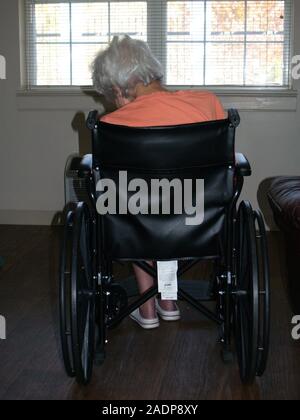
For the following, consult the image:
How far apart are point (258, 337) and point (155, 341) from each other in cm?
64

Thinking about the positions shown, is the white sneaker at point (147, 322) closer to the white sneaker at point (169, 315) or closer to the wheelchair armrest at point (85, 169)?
the white sneaker at point (169, 315)

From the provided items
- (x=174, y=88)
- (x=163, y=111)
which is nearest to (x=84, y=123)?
(x=174, y=88)

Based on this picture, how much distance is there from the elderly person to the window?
202 centimetres

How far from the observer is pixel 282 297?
125 inches

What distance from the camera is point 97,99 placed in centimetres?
447

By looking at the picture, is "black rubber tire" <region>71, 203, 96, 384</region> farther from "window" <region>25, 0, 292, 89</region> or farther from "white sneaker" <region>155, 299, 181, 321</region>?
"window" <region>25, 0, 292, 89</region>

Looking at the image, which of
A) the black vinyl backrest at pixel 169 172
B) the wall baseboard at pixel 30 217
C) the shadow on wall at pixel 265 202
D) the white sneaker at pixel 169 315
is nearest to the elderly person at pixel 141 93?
the black vinyl backrest at pixel 169 172

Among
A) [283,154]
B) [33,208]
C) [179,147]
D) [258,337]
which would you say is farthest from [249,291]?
[33,208]

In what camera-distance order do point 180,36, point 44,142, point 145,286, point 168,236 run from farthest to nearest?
point 44,142 < point 180,36 < point 145,286 < point 168,236

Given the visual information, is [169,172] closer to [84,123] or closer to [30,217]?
[84,123]

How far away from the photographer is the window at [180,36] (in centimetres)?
434

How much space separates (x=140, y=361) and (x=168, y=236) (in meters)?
0.49

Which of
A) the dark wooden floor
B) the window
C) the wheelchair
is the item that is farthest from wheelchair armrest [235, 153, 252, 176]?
the window

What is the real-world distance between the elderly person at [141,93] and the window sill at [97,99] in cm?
194
